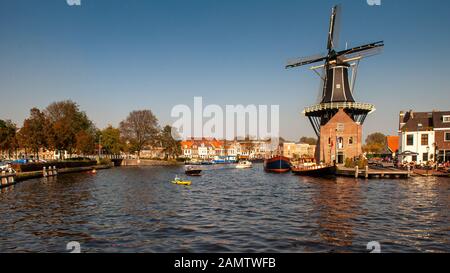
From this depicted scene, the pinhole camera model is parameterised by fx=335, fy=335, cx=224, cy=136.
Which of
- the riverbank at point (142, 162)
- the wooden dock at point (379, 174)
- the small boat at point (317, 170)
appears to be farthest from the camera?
the riverbank at point (142, 162)

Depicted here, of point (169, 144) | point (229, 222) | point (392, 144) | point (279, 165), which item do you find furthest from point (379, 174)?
point (169, 144)

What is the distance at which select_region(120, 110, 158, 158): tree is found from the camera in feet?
380

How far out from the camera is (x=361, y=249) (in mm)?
14500

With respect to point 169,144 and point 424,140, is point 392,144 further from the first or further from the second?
point 169,144

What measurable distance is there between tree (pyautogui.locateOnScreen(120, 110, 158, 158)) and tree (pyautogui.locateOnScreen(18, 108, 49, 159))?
148 ft

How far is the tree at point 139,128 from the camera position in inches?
4562

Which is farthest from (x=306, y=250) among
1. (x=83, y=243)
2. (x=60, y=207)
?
(x=60, y=207)

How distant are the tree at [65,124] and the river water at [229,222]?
45.8m

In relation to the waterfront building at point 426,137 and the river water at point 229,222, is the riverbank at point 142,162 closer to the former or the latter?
the waterfront building at point 426,137

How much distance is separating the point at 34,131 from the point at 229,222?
62104mm

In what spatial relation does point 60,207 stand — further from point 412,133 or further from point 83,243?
point 412,133

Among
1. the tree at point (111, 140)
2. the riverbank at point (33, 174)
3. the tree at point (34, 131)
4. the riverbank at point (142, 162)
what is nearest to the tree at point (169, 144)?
the riverbank at point (142, 162)

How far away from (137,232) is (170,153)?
124m

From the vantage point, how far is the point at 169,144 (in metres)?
137
